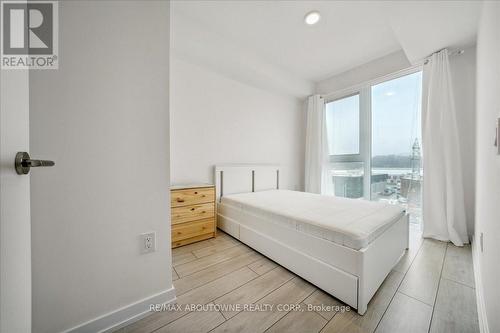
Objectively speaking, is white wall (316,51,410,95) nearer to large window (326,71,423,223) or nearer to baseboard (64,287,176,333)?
large window (326,71,423,223)

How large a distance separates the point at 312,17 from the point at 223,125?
5.70 feet

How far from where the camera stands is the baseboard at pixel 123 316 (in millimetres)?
945

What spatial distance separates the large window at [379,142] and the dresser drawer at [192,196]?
254 cm

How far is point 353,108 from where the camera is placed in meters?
3.37

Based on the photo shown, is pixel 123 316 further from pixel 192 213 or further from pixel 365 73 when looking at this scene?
pixel 365 73

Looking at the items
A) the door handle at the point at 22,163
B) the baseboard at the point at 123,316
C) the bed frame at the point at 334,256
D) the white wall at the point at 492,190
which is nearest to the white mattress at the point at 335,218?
the bed frame at the point at 334,256

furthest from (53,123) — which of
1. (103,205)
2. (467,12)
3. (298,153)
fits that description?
(298,153)

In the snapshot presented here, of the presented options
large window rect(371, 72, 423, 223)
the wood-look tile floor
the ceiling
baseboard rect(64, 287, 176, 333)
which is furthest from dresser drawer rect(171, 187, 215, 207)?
large window rect(371, 72, 423, 223)

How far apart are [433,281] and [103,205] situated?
2.40m

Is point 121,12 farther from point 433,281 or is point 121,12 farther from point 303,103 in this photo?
point 303,103

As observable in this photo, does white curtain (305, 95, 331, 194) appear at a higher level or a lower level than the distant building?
higher

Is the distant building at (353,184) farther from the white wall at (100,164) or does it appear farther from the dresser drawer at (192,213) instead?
the white wall at (100,164)

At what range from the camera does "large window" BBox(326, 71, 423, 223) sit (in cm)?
261

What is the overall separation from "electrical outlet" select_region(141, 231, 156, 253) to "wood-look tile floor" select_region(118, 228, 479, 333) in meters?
0.40
